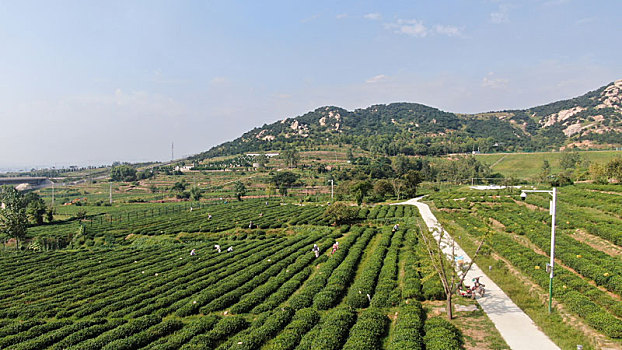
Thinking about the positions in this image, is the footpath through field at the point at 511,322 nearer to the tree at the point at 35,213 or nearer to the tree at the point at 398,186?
the tree at the point at 398,186

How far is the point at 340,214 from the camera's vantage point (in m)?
51.8

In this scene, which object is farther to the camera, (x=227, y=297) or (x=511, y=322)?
(x=227, y=297)

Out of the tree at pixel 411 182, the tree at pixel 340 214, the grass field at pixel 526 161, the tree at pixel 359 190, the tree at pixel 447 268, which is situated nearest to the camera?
the tree at pixel 447 268

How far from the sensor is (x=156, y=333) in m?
17.4

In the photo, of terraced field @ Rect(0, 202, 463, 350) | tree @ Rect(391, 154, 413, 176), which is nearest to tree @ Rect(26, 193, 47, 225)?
terraced field @ Rect(0, 202, 463, 350)

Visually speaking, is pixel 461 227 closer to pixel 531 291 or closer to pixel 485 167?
pixel 531 291

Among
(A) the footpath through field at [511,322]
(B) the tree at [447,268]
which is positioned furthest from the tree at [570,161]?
(A) the footpath through field at [511,322]

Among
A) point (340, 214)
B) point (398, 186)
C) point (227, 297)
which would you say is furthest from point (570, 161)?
point (227, 297)

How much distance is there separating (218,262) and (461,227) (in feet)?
96.4

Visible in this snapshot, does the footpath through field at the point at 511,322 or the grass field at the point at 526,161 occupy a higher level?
the grass field at the point at 526,161

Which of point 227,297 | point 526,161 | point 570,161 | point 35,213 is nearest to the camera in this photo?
point 227,297

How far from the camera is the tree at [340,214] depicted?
52.0 metres

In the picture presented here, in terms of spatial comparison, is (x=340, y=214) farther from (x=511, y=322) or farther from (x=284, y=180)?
(x=284, y=180)

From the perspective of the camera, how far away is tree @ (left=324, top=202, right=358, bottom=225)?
171 feet
